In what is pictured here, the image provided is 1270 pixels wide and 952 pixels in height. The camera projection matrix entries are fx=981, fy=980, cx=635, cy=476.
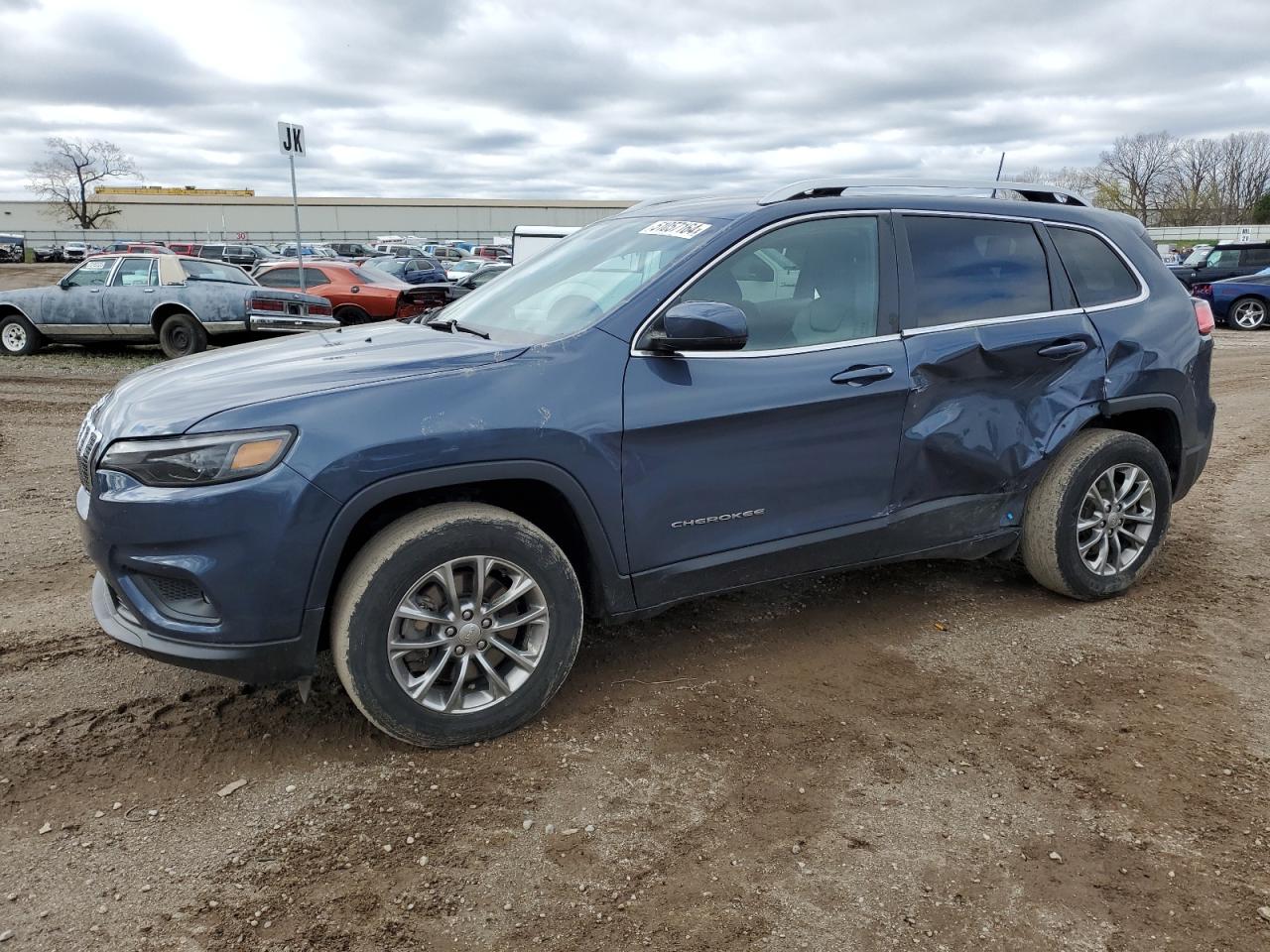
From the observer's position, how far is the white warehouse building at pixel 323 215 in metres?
85.5

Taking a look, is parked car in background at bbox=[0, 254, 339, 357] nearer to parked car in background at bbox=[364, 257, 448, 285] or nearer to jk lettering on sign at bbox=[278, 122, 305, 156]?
jk lettering on sign at bbox=[278, 122, 305, 156]

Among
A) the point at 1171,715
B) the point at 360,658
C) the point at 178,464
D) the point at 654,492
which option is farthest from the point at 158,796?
the point at 1171,715

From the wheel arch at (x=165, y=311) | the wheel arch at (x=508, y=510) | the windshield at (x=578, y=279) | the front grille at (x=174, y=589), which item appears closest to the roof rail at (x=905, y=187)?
the windshield at (x=578, y=279)

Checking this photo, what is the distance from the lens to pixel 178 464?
9.48ft

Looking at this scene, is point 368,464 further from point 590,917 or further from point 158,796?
point 590,917

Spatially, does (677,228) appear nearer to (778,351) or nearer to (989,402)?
(778,351)

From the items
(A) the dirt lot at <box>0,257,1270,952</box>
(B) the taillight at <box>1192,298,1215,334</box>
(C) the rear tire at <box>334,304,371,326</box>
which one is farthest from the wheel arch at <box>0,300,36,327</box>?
(B) the taillight at <box>1192,298,1215,334</box>

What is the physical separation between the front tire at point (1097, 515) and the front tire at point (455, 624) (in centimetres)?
227

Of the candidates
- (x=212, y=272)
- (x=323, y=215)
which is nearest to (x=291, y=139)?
(x=212, y=272)

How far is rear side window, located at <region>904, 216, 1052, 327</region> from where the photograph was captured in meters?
3.99

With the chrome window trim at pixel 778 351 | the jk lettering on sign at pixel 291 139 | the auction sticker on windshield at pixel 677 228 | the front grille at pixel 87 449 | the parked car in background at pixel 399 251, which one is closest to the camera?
the front grille at pixel 87 449

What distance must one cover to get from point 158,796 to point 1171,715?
3453mm

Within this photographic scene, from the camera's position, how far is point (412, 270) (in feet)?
101

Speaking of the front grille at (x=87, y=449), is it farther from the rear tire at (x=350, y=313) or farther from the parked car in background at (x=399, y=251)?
the parked car in background at (x=399, y=251)
